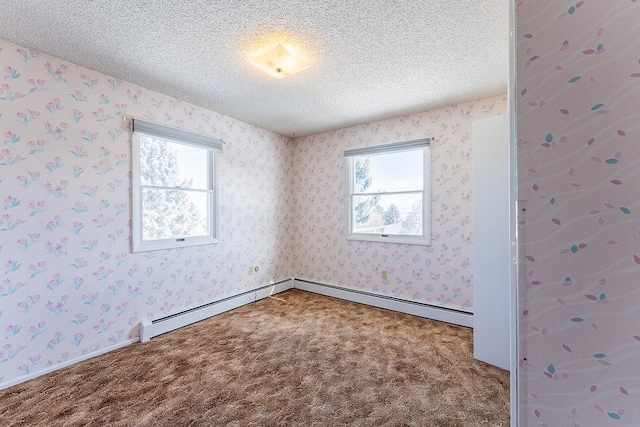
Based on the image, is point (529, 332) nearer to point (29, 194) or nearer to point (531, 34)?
point (531, 34)

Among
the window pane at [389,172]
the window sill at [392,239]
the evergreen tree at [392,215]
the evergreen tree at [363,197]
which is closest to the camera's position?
the window sill at [392,239]

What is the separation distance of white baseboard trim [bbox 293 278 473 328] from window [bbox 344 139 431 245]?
76 centimetres

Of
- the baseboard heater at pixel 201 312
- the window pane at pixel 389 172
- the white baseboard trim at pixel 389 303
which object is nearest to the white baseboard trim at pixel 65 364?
the baseboard heater at pixel 201 312

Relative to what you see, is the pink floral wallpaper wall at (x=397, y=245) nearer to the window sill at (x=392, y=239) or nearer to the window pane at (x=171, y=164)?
the window sill at (x=392, y=239)

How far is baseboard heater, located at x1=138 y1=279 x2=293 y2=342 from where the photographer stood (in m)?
2.59

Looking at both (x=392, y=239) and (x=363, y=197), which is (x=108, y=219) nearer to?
(x=363, y=197)

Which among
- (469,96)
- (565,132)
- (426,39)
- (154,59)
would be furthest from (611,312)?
(154,59)

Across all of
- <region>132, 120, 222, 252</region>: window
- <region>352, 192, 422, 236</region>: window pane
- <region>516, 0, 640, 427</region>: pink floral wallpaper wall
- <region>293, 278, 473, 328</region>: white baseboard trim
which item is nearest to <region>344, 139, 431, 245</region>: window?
<region>352, 192, 422, 236</region>: window pane

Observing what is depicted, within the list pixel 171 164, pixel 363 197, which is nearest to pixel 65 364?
pixel 171 164

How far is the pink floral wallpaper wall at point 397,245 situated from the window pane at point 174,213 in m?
1.57

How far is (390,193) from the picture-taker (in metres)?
3.56

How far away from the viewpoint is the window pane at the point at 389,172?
11.1ft

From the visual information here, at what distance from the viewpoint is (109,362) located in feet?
7.21

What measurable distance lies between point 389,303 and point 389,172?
68.1 inches
